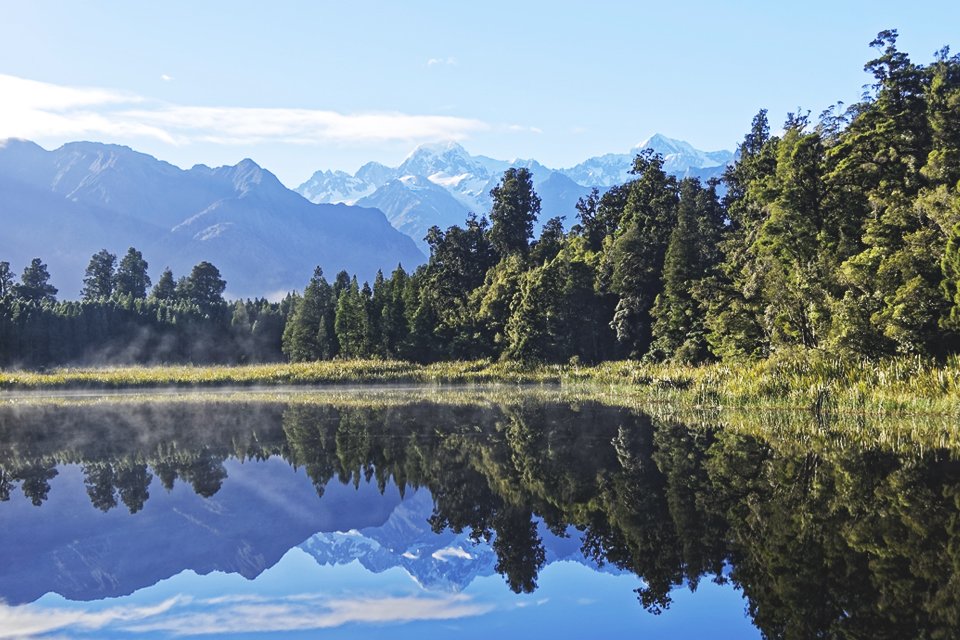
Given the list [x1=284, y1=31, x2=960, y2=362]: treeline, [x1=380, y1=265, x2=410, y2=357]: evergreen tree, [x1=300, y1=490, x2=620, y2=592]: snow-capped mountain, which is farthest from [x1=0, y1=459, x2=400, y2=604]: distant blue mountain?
[x1=380, y1=265, x2=410, y2=357]: evergreen tree

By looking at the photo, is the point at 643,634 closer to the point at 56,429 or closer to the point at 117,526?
the point at 117,526

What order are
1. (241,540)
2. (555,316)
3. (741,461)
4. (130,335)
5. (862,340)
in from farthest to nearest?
(130,335) → (555,316) → (862,340) → (741,461) → (241,540)

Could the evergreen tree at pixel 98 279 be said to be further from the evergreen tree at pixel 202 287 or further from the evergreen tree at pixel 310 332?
the evergreen tree at pixel 310 332

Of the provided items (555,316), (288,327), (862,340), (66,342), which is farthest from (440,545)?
(66,342)

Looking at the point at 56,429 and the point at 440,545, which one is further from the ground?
the point at 440,545

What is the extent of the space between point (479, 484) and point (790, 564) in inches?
385

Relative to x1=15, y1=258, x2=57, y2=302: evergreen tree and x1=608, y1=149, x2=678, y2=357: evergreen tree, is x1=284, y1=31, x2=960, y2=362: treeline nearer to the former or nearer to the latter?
x1=608, y1=149, x2=678, y2=357: evergreen tree

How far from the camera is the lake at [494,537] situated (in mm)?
10930

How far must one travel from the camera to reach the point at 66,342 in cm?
11969

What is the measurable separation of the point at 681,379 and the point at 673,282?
19.8 meters

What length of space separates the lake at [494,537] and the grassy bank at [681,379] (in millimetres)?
7223

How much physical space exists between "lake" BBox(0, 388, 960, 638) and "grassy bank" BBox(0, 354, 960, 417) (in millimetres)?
7223

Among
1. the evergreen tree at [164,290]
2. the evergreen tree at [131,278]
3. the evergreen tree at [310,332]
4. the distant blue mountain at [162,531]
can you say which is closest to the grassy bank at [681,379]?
the evergreen tree at [310,332]

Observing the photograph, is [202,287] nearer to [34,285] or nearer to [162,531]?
[34,285]
